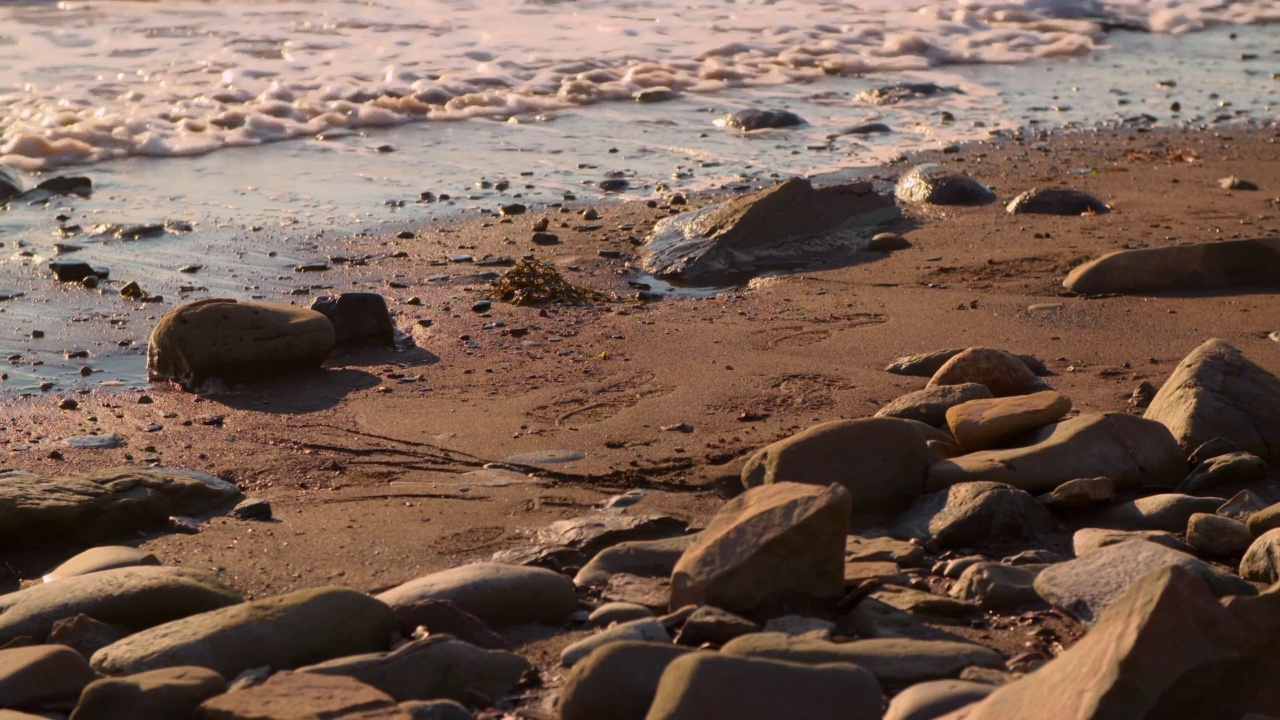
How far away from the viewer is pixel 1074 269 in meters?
5.94

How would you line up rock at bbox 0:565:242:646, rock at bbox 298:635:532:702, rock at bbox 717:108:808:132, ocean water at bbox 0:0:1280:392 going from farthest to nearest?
rock at bbox 717:108:808:132 → ocean water at bbox 0:0:1280:392 → rock at bbox 0:565:242:646 → rock at bbox 298:635:532:702

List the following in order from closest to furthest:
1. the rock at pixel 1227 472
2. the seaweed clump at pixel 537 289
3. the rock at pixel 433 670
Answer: the rock at pixel 433 670 < the rock at pixel 1227 472 < the seaweed clump at pixel 537 289

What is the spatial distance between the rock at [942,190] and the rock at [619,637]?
16.5 feet

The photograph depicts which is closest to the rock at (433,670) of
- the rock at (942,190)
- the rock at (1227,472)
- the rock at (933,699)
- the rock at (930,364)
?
the rock at (933,699)

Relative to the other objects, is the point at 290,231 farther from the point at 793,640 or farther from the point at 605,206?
the point at 793,640

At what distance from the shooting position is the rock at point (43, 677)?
8.49 feet

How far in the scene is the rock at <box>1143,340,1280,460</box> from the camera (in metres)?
3.79

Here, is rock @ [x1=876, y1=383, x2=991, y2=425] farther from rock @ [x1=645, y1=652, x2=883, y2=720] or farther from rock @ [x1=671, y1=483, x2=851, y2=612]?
rock @ [x1=645, y1=652, x2=883, y2=720]

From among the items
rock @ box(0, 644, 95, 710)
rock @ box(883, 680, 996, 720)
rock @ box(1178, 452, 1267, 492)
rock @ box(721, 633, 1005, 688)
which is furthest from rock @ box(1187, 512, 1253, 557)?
rock @ box(0, 644, 95, 710)

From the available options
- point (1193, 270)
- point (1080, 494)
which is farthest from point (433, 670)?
point (1193, 270)

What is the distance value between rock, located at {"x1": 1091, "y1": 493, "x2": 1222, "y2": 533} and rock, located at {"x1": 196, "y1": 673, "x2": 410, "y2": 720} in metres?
1.91

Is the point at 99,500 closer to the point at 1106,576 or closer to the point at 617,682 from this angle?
the point at 617,682

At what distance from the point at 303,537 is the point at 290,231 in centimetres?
363

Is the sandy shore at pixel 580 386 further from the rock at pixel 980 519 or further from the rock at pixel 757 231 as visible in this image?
the rock at pixel 980 519
